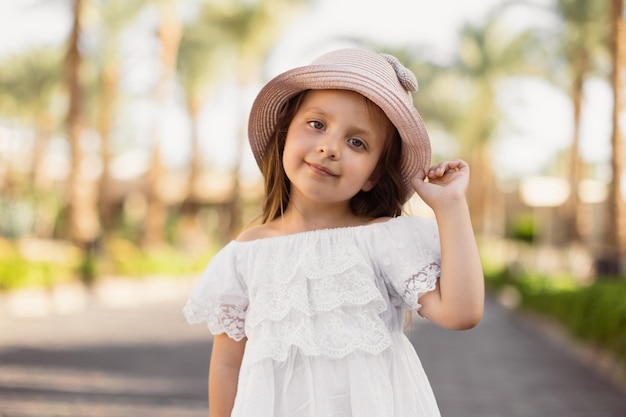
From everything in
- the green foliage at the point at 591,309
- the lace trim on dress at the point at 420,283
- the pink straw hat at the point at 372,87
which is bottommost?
the green foliage at the point at 591,309

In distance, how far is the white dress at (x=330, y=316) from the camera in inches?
72.2

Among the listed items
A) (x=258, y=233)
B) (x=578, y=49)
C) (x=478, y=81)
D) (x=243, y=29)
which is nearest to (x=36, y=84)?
(x=243, y=29)

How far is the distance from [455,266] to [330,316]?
0.32 metres

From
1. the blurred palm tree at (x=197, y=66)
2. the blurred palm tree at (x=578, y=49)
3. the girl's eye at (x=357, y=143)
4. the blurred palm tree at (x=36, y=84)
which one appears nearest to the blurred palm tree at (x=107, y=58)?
the blurred palm tree at (x=197, y=66)

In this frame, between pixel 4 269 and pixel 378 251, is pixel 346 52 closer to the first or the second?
pixel 378 251

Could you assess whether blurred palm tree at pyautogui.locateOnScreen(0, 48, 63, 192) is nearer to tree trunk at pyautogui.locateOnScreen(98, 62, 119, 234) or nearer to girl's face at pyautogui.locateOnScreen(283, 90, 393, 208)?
tree trunk at pyautogui.locateOnScreen(98, 62, 119, 234)

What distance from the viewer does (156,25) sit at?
85.8ft

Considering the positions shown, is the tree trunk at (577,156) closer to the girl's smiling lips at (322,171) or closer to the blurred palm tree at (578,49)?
the blurred palm tree at (578,49)

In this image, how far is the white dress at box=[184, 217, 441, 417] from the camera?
183 cm

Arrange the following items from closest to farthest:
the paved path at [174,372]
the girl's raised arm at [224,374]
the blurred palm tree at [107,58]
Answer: the girl's raised arm at [224,374] → the paved path at [174,372] → the blurred palm tree at [107,58]

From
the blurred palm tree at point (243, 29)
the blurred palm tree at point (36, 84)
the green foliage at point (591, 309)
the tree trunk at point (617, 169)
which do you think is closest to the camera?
the green foliage at point (591, 309)

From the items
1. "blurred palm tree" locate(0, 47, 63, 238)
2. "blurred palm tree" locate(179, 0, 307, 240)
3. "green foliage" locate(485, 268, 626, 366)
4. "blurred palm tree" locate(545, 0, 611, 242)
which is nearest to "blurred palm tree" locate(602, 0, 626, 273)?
"green foliage" locate(485, 268, 626, 366)

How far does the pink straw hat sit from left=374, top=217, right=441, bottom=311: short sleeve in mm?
149

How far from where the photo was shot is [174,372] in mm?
8445
